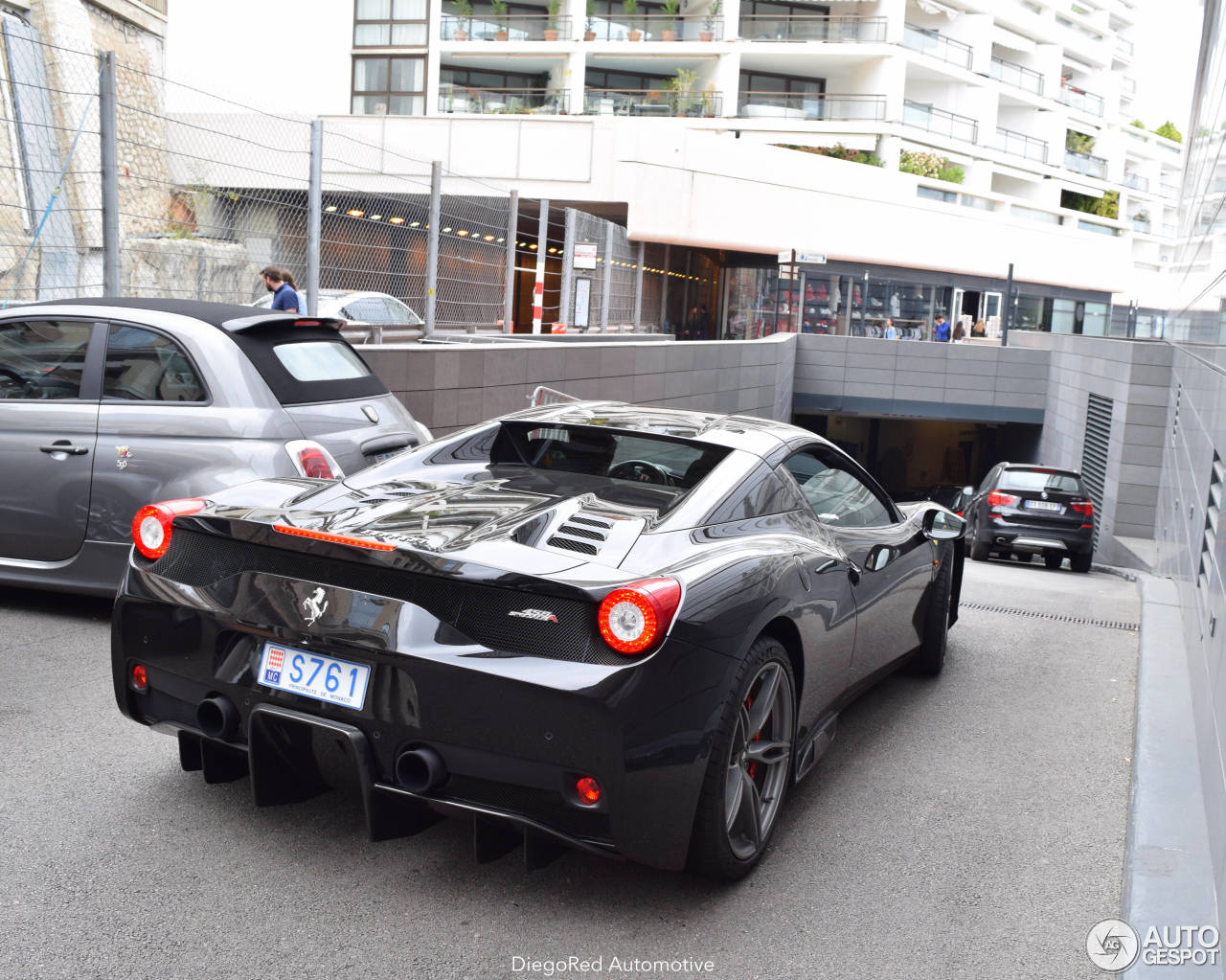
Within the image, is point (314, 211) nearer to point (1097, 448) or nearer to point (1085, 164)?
point (1097, 448)

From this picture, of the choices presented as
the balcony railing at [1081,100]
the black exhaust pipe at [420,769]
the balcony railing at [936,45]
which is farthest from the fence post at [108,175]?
the balcony railing at [1081,100]

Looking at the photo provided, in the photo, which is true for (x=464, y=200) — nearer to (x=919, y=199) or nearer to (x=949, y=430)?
(x=919, y=199)

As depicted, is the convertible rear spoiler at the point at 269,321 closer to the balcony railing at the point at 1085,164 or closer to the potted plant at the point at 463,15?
the potted plant at the point at 463,15

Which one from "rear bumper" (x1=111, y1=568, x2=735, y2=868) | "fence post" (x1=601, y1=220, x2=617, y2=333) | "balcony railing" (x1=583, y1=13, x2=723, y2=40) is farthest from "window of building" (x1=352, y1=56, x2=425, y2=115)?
"rear bumper" (x1=111, y1=568, x2=735, y2=868)

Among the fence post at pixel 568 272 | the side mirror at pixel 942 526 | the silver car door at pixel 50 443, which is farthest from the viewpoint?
the fence post at pixel 568 272

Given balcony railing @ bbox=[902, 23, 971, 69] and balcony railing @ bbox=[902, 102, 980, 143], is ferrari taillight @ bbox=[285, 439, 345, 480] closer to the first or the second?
balcony railing @ bbox=[902, 102, 980, 143]

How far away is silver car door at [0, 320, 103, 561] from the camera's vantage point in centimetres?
589

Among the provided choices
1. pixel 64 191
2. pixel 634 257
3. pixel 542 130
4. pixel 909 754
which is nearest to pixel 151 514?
pixel 909 754

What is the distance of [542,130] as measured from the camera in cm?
3372

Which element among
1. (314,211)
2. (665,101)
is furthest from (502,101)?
(314,211)

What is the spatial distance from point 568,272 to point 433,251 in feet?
20.5

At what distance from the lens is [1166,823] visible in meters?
4.16

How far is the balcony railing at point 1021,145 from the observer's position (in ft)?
176

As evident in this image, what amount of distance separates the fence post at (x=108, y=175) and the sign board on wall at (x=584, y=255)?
1122 cm
